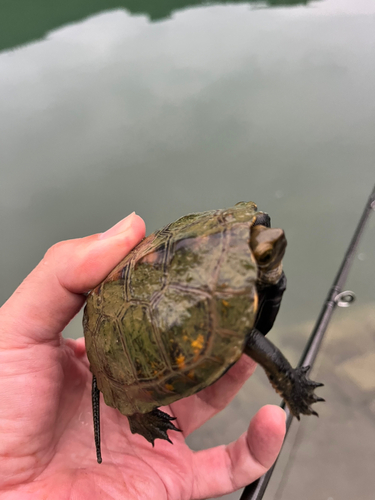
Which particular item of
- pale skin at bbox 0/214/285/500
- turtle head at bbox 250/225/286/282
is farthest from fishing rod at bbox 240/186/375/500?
turtle head at bbox 250/225/286/282

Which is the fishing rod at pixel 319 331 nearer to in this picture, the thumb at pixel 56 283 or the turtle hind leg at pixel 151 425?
the turtle hind leg at pixel 151 425

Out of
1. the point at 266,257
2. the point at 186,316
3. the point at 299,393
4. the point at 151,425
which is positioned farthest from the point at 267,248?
the point at 151,425

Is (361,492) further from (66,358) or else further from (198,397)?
(66,358)

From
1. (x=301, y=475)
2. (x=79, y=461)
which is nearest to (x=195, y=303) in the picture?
(x=79, y=461)

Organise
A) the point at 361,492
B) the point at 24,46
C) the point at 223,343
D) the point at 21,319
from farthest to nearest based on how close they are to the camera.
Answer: the point at 24,46 → the point at 361,492 → the point at 21,319 → the point at 223,343

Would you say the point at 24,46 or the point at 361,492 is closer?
the point at 361,492

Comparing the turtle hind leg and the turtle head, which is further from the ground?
the turtle head

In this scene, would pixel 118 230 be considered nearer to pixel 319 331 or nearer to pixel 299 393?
pixel 299 393

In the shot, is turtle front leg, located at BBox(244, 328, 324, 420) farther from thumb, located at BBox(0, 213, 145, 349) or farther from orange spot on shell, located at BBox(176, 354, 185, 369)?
thumb, located at BBox(0, 213, 145, 349)

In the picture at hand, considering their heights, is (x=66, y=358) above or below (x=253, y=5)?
below
